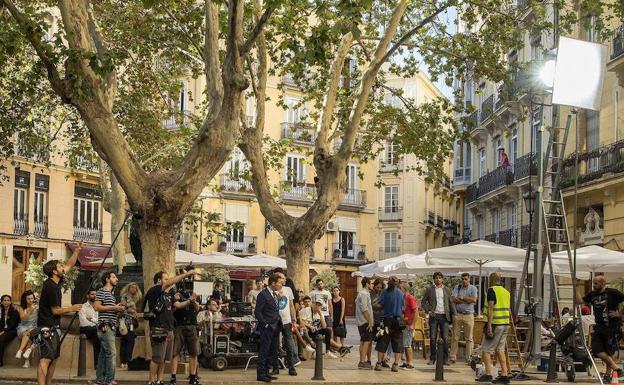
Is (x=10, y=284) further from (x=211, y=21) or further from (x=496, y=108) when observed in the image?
(x=211, y=21)

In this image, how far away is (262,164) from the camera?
77.5 ft

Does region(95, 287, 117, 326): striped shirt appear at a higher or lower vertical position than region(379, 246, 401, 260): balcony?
lower

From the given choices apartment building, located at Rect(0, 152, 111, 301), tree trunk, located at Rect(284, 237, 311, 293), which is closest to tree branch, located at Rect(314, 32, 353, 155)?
tree trunk, located at Rect(284, 237, 311, 293)

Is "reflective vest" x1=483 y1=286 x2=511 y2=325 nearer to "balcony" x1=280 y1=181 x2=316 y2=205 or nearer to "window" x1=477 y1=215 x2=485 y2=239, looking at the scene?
"window" x1=477 y1=215 x2=485 y2=239

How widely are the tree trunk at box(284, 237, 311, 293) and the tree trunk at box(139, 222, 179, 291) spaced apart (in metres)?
6.11

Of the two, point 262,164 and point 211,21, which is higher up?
point 211,21

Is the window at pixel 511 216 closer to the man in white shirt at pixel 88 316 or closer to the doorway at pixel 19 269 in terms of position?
the doorway at pixel 19 269

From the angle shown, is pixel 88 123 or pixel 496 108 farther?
pixel 496 108

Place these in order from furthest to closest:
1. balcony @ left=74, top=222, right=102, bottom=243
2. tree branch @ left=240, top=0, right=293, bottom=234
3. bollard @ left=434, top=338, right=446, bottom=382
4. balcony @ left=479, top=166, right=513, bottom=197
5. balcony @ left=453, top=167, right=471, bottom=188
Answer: balcony @ left=453, top=167, right=471, bottom=188 < balcony @ left=74, top=222, right=102, bottom=243 < balcony @ left=479, top=166, right=513, bottom=197 < tree branch @ left=240, top=0, right=293, bottom=234 < bollard @ left=434, top=338, right=446, bottom=382

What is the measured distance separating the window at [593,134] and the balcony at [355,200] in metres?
29.3

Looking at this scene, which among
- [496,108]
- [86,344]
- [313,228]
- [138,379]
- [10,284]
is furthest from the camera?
[496,108]

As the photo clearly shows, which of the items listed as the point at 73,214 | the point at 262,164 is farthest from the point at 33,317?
the point at 73,214

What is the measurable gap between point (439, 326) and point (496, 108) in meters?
23.6

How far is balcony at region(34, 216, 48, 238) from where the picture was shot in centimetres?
4191
